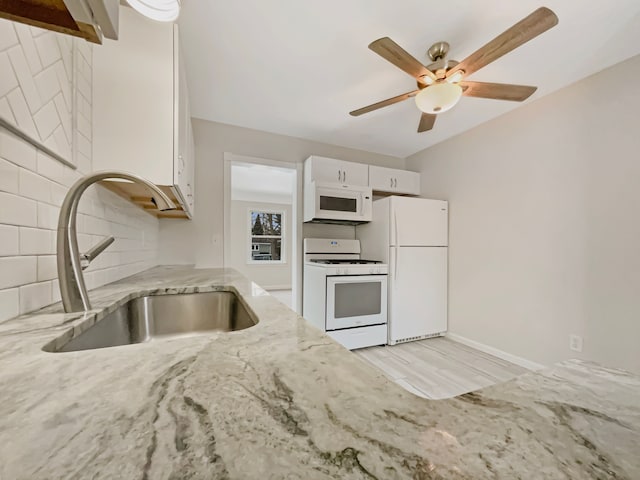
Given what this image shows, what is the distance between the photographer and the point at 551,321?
82.7 inches

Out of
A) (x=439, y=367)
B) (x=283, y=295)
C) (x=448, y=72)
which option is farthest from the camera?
(x=283, y=295)

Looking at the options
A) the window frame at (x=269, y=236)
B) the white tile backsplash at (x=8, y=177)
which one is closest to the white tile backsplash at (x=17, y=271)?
the white tile backsplash at (x=8, y=177)

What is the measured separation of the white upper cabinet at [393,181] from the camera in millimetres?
3164

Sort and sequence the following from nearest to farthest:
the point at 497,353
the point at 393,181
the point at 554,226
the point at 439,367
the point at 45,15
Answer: the point at 45,15 < the point at 554,226 < the point at 439,367 < the point at 497,353 < the point at 393,181

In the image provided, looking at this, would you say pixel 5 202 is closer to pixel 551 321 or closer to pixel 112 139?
pixel 112 139

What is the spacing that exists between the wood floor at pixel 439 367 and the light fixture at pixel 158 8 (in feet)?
7.35

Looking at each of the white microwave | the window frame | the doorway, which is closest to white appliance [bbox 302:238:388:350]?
the white microwave

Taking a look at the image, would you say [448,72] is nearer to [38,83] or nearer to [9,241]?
[38,83]

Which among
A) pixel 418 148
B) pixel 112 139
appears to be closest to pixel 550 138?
pixel 418 148

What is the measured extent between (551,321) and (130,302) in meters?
2.87

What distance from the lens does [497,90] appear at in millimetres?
1691

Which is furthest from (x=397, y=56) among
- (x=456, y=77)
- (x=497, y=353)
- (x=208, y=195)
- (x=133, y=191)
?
(x=497, y=353)

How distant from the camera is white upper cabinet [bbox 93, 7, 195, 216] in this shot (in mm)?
1180

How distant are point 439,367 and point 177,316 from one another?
2132 millimetres
